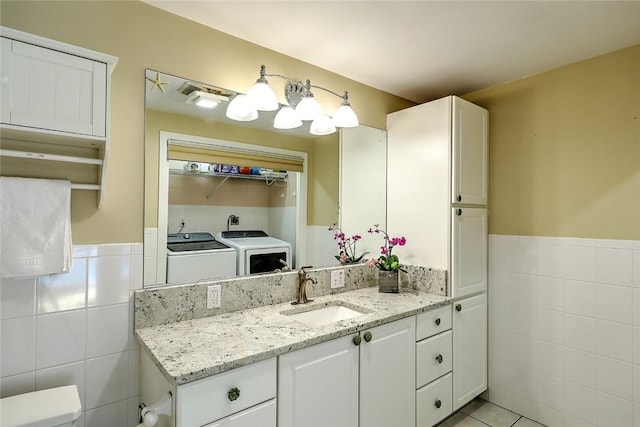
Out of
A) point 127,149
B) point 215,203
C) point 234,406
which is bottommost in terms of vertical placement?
point 234,406

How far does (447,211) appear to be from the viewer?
6.77 feet

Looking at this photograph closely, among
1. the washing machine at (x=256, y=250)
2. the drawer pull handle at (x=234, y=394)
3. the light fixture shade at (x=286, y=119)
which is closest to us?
the drawer pull handle at (x=234, y=394)

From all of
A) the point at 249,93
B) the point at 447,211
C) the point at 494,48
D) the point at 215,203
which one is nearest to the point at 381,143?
the point at 447,211

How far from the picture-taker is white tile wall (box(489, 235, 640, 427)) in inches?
71.5

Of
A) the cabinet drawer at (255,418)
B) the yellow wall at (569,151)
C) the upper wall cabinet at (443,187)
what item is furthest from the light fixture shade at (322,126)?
the cabinet drawer at (255,418)

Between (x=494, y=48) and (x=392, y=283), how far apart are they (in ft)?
5.01

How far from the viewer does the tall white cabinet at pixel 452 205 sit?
207 centimetres

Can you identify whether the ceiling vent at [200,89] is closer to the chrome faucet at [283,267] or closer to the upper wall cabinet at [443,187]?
the chrome faucet at [283,267]

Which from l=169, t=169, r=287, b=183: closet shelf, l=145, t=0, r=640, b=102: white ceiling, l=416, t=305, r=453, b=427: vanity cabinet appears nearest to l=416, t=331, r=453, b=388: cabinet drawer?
l=416, t=305, r=453, b=427: vanity cabinet

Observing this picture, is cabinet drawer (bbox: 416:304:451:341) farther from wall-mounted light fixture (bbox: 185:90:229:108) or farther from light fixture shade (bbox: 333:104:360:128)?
wall-mounted light fixture (bbox: 185:90:229:108)

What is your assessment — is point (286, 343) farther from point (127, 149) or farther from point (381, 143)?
point (381, 143)

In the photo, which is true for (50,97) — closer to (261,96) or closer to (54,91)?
(54,91)

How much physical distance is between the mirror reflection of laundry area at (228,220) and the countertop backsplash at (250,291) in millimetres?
71

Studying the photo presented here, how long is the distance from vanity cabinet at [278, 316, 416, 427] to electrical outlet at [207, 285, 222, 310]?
518mm
